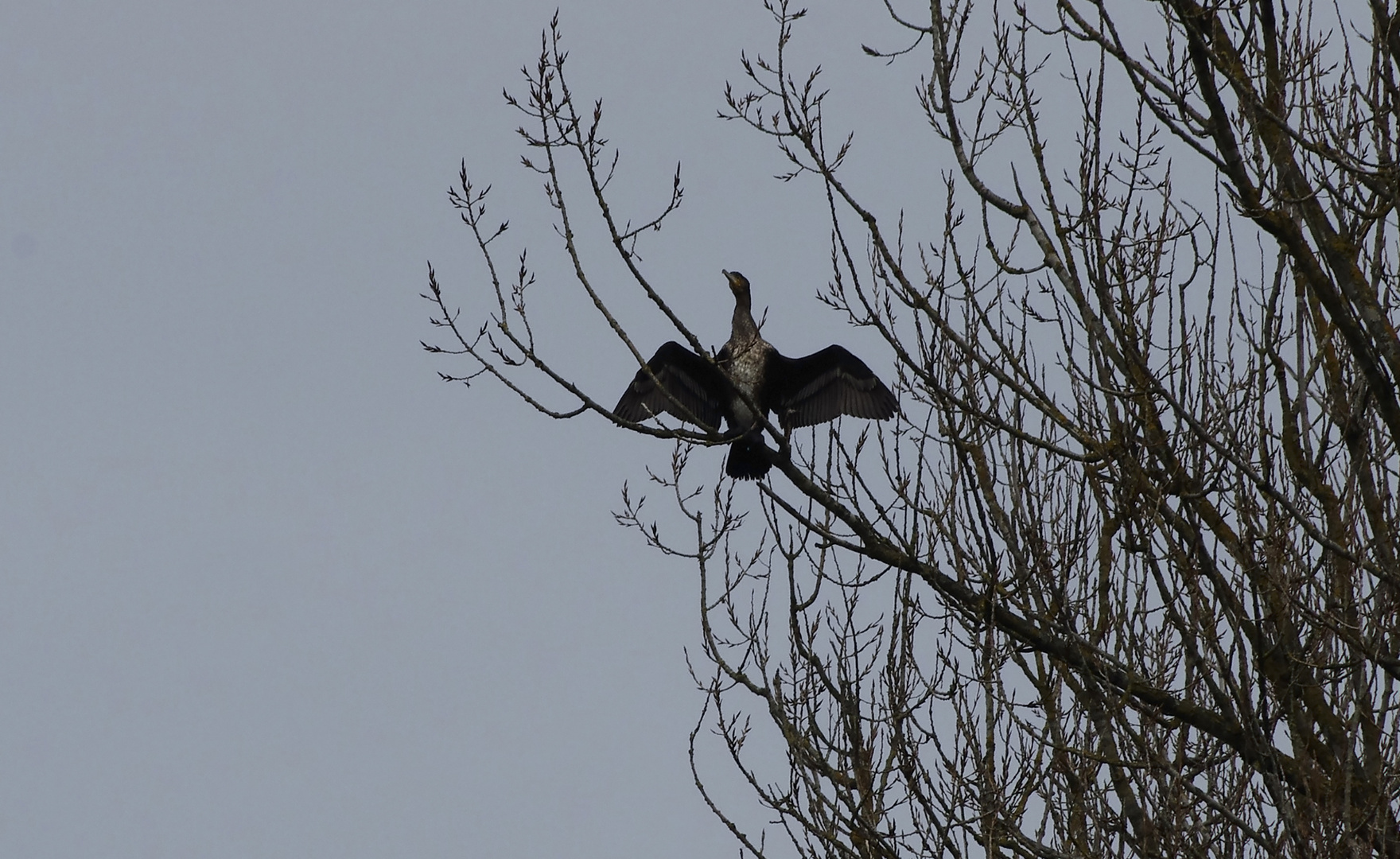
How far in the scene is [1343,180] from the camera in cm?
409

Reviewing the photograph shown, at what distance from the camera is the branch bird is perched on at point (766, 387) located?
6.98 metres

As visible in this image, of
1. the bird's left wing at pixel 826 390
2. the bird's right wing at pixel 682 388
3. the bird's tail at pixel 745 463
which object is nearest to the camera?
the bird's tail at pixel 745 463

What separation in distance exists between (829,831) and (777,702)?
62cm

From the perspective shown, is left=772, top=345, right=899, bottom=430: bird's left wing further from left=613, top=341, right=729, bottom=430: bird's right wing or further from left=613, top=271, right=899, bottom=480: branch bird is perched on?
left=613, top=341, right=729, bottom=430: bird's right wing

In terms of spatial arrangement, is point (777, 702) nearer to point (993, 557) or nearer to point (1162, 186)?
point (993, 557)

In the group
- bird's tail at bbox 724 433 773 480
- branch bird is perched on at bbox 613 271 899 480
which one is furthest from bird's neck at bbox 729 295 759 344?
bird's tail at bbox 724 433 773 480

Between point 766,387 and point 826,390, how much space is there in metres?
0.30

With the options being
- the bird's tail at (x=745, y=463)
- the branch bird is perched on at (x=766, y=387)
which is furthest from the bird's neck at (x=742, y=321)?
the bird's tail at (x=745, y=463)

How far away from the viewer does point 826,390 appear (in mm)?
7219

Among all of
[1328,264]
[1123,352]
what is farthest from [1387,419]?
[1123,352]

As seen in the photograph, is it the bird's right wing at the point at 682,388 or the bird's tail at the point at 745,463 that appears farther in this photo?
the bird's right wing at the point at 682,388

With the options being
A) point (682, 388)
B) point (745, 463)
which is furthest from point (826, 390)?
point (745, 463)

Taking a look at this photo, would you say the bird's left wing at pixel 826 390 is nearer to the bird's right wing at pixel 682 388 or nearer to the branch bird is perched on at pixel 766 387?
→ the branch bird is perched on at pixel 766 387

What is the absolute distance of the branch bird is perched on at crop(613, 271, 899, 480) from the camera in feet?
22.9
